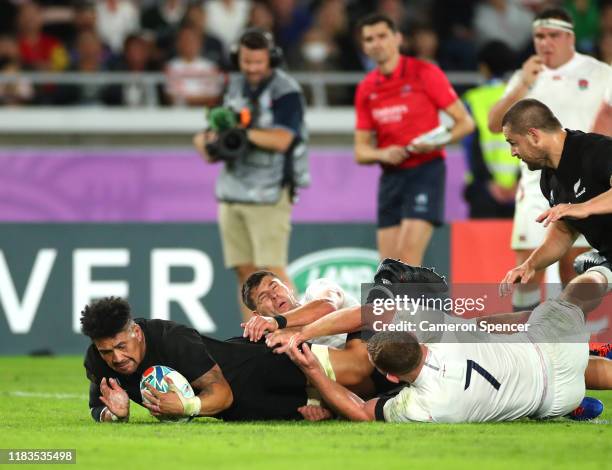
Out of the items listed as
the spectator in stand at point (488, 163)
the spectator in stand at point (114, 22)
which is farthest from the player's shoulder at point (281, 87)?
the spectator in stand at point (114, 22)

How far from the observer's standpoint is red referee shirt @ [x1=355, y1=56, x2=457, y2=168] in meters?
11.8

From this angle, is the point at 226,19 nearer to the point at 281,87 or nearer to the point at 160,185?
the point at 160,185

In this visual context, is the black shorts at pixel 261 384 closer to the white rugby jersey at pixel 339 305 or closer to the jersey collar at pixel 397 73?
the white rugby jersey at pixel 339 305

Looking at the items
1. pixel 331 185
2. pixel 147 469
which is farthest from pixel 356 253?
pixel 147 469

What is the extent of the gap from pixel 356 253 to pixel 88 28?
17.5 feet

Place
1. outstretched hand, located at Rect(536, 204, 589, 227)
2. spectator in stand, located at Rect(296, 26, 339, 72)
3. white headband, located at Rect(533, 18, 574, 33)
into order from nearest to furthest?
1. outstretched hand, located at Rect(536, 204, 589, 227)
2. white headband, located at Rect(533, 18, 574, 33)
3. spectator in stand, located at Rect(296, 26, 339, 72)

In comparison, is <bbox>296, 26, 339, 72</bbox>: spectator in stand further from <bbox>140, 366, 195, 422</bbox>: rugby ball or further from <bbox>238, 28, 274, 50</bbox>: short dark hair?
<bbox>140, 366, 195, 422</bbox>: rugby ball

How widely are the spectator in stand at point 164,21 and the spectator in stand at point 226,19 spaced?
0.37 m

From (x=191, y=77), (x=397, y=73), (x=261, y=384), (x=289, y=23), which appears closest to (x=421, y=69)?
(x=397, y=73)

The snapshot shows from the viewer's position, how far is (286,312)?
347 inches

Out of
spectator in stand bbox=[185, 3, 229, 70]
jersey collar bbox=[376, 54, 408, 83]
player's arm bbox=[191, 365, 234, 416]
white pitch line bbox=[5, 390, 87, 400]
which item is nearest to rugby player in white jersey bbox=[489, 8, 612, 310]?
jersey collar bbox=[376, 54, 408, 83]

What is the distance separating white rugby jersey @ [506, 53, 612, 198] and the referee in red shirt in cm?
124

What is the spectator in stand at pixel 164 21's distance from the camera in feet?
57.9

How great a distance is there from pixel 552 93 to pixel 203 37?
7.57m
